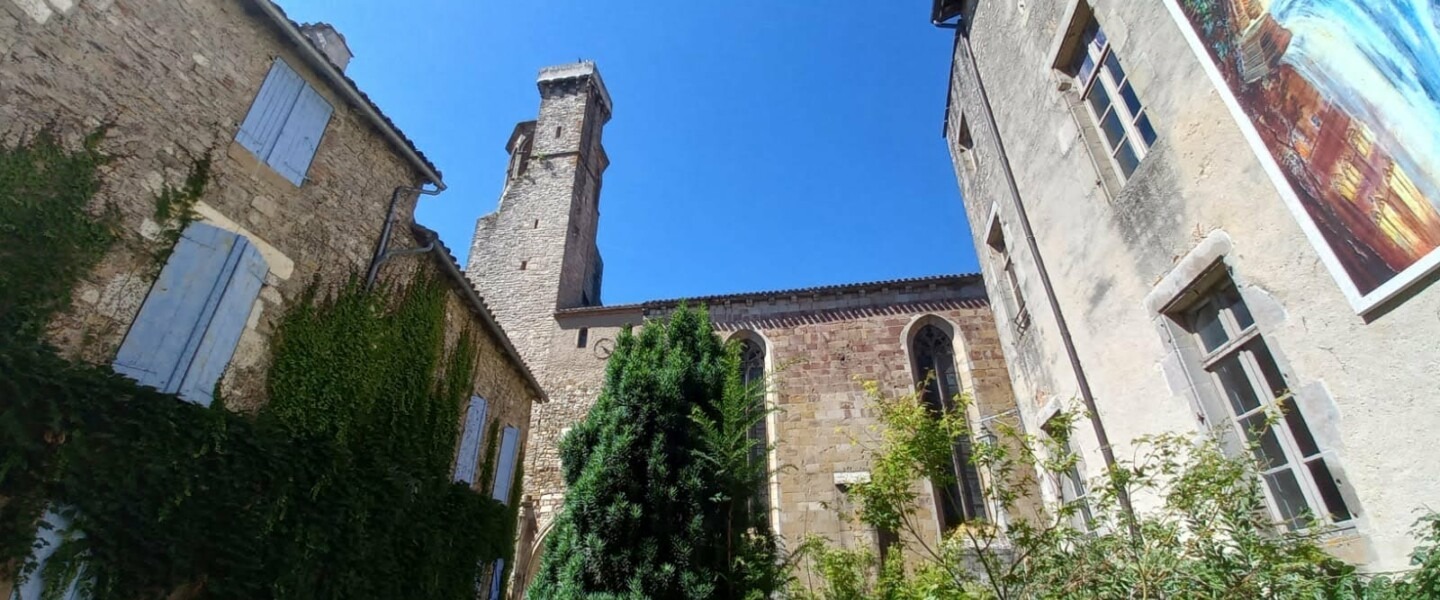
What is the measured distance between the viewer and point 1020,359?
779 cm

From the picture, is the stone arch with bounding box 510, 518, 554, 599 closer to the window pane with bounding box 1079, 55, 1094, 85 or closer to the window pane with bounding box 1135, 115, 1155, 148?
the window pane with bounding box 1079, 55, 1094, 85

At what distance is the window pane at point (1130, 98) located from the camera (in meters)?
4.97

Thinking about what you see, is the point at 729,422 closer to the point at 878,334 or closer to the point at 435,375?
the point at 435,375

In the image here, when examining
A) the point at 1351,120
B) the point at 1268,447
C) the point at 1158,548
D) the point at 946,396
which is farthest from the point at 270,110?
the point at 946,396

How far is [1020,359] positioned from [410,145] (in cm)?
781

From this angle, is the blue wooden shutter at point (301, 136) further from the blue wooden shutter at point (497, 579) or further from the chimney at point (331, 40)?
the blue wooden shutter at point (497, 579)

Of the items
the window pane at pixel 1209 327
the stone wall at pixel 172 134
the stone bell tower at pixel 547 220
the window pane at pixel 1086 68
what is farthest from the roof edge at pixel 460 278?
the window pane at pixel 1209 327

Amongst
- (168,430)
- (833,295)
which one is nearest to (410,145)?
(168,430)

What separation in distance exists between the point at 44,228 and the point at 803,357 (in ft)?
37.8

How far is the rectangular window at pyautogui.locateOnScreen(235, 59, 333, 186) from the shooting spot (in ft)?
18.8

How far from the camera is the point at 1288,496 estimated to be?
360cm

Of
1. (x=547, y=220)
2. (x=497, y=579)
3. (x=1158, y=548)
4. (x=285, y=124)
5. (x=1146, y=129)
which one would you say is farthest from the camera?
(x=547, y=220)

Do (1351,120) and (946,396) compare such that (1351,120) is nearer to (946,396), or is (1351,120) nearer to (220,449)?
(220,449)

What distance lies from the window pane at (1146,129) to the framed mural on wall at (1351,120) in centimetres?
97
